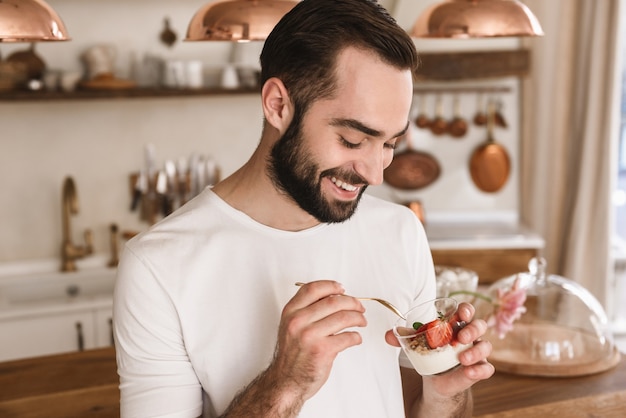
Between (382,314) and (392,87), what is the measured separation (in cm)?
52

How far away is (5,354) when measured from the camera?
150 inches

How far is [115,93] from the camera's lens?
4043 millimetres

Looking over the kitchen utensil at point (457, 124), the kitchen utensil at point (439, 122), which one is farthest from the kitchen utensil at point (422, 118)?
the kitchen utensil at point (457, 124)

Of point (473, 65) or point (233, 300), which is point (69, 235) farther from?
point (233, 300)

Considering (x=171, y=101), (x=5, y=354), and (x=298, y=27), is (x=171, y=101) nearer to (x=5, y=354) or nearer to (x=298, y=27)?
(x=5, y=354)

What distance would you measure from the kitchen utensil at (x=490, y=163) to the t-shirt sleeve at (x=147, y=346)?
132 inches

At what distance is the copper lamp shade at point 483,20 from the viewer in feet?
7.09

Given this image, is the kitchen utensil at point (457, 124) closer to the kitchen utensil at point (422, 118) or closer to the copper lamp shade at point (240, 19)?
the kitchen utensil at point (422, 118)

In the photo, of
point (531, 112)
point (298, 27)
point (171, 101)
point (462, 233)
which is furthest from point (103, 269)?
point (298, 27)

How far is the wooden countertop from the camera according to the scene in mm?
2055

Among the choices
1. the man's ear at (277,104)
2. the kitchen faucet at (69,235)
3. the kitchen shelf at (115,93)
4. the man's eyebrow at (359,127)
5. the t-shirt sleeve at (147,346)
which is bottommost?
the kitchen faucet at (69,235)

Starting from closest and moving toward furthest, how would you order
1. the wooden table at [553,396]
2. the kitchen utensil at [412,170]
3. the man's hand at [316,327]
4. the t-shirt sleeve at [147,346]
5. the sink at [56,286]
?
the man's hand at [316,327], the t-shirt sleeve at [147,346], the wooden table at [553,396], the sink at [56,286], the kitchen utensil at [412,170]

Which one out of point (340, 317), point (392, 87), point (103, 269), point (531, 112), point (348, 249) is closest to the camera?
point (340, 317)

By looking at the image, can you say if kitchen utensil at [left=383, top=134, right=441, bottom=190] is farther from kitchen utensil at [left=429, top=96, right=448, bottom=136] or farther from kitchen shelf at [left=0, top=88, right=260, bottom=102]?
kitchen shelf at [left=0, top=88, right=260, bottom=102]
